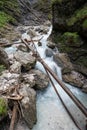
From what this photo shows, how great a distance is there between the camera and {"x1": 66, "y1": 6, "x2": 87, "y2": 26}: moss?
9125mm

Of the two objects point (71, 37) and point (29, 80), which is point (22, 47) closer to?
point (71, 37)

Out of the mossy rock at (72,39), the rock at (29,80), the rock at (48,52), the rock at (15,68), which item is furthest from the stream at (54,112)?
the rock at (48,52)

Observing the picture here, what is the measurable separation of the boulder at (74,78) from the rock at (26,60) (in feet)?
4.73

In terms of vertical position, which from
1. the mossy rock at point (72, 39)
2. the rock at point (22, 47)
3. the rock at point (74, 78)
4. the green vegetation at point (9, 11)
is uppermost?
the green vegetation at point (9, 11)

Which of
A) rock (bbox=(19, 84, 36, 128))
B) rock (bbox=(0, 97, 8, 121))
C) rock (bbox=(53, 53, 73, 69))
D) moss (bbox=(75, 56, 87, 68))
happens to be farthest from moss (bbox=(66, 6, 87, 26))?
rock (bbox=(0, 97, 8, 121))

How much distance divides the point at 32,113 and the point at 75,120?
4.45ft

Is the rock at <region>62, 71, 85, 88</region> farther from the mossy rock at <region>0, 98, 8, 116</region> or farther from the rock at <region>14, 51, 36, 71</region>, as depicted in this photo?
the mossy rock at <region>0, 98, 8, 116</region>

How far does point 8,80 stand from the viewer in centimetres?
664

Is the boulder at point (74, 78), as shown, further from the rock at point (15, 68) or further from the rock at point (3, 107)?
the rock at point (3, 107)

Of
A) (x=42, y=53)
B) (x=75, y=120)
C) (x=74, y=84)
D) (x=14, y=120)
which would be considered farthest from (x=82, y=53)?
(x=14, y=120)

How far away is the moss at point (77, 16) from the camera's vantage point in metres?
9.12

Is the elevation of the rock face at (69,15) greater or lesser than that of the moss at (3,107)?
greater

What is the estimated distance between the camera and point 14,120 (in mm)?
5352

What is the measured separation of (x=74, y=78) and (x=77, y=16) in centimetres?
296
